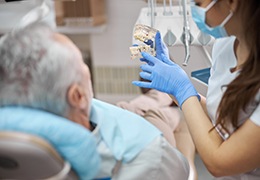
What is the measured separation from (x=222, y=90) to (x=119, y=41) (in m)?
2.00

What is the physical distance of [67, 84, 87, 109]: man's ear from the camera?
3.09 feet

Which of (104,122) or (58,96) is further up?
(58,96)

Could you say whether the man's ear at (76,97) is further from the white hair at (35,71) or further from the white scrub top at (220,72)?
the white scrub top at (220,72)

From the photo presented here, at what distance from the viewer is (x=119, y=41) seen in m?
3.15

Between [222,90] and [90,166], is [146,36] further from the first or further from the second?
[90,166]

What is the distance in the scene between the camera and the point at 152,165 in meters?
1.06

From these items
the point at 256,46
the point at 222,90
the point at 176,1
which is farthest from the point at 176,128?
the point at 256,46

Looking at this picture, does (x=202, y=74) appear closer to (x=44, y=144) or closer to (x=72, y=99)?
(x=72, y=99)

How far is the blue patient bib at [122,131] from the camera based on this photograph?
103 cm

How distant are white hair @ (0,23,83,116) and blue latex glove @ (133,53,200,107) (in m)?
0.46

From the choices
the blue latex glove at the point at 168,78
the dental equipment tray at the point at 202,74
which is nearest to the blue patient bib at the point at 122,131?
the blue latex glove at the point at 168,78

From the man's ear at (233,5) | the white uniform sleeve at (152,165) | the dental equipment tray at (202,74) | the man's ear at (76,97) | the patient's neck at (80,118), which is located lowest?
the white uniform sleeve at (152,165)

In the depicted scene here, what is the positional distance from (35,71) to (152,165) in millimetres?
388

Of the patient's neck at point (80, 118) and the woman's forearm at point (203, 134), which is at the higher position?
the patient's neck at point (80, 118)
